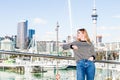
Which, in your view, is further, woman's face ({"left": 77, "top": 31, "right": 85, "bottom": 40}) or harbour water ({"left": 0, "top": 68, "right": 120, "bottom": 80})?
harbour water ({"left": 0, "top": 68, "right": 120, "bottom": 80})

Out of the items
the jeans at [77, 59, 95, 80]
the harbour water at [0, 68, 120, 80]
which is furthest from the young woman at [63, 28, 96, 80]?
the harbour water at [0, 68, 120, 80]

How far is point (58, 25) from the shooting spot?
60938mm

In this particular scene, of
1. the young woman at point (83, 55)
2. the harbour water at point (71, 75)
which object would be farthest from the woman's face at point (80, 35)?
the harbour water at point (71, 75)

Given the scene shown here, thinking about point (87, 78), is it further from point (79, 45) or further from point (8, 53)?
point (8, 53)

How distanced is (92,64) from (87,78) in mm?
183

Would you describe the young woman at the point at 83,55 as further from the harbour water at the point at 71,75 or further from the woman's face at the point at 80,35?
the harbour water at the point at 71,75

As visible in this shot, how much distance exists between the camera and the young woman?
4207mm

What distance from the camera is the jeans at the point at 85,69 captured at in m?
4.20

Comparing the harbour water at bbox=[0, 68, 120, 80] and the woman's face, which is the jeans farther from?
the harbour water at bbox=[0, 68, 120, 80]

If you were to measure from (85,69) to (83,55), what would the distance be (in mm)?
Result: 171

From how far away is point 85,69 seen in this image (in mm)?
4227

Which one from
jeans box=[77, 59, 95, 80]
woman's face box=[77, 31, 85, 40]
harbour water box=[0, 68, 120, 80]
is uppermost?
woman's face box=[77, 31, 85, 40]

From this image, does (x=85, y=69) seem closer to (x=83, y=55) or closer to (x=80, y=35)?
(x=83, y=55)

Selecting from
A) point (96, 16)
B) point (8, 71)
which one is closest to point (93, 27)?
point (96, 16)
